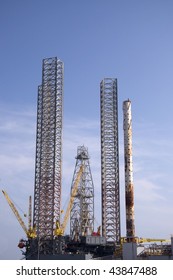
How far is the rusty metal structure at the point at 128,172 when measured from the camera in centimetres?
6894

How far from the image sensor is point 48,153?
2815 inches

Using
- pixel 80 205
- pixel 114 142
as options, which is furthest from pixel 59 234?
pixel 114 142

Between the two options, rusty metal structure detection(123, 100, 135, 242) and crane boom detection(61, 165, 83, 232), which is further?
crane boom detection(61, 165, 83, 232)

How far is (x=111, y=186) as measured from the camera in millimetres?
73312

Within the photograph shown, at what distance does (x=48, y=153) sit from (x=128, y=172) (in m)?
14.7

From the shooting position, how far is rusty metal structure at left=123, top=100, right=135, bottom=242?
6894cm

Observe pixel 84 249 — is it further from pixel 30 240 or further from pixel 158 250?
pixel 158 250

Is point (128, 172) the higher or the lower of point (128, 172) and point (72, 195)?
the higher

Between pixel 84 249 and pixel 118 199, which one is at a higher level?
pixel 118 199

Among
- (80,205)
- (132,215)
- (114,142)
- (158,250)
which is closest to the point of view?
(158,250)

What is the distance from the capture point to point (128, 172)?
71562 mm

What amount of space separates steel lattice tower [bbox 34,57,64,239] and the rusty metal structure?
12.0m

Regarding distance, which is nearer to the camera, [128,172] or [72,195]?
[128,172]

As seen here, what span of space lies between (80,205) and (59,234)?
380 inches
